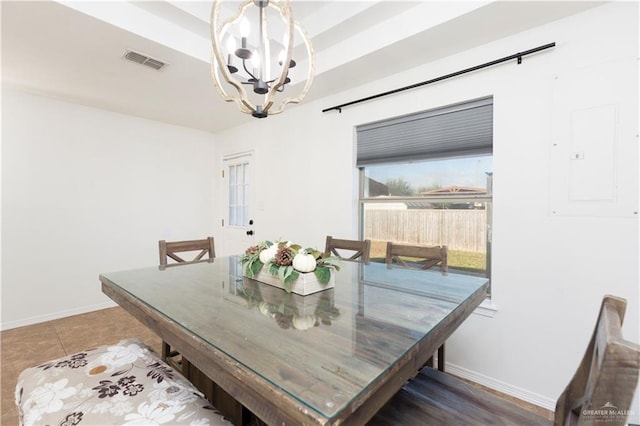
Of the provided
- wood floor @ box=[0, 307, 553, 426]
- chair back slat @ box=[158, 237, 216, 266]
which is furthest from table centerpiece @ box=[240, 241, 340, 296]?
wood floor @ box=[0, 307, 553, 426]

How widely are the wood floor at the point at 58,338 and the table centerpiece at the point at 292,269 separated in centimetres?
171

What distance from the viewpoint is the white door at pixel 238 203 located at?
→ 4121mm

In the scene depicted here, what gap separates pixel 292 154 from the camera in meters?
3.44

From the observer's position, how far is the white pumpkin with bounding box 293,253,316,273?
130 centimetres

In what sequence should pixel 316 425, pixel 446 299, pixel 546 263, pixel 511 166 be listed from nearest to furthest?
1. pixel 316 425
2. pixel 446 299
3. pixel 546 263
4. pixel 511 166

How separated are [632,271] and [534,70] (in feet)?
4.37

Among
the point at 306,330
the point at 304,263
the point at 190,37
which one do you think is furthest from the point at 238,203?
the point at 306,330

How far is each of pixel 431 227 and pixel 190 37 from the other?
8.29ft

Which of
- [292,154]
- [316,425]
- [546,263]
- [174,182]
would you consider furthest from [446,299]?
[174,182]

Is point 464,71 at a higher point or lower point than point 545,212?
higher

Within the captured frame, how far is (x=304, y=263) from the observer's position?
1308 mm

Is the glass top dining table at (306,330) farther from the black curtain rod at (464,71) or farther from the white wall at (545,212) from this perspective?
the black curtain rod at (464,71)

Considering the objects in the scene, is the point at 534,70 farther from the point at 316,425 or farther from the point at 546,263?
the point at 316,425

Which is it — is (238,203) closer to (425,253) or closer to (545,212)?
(425,253)
